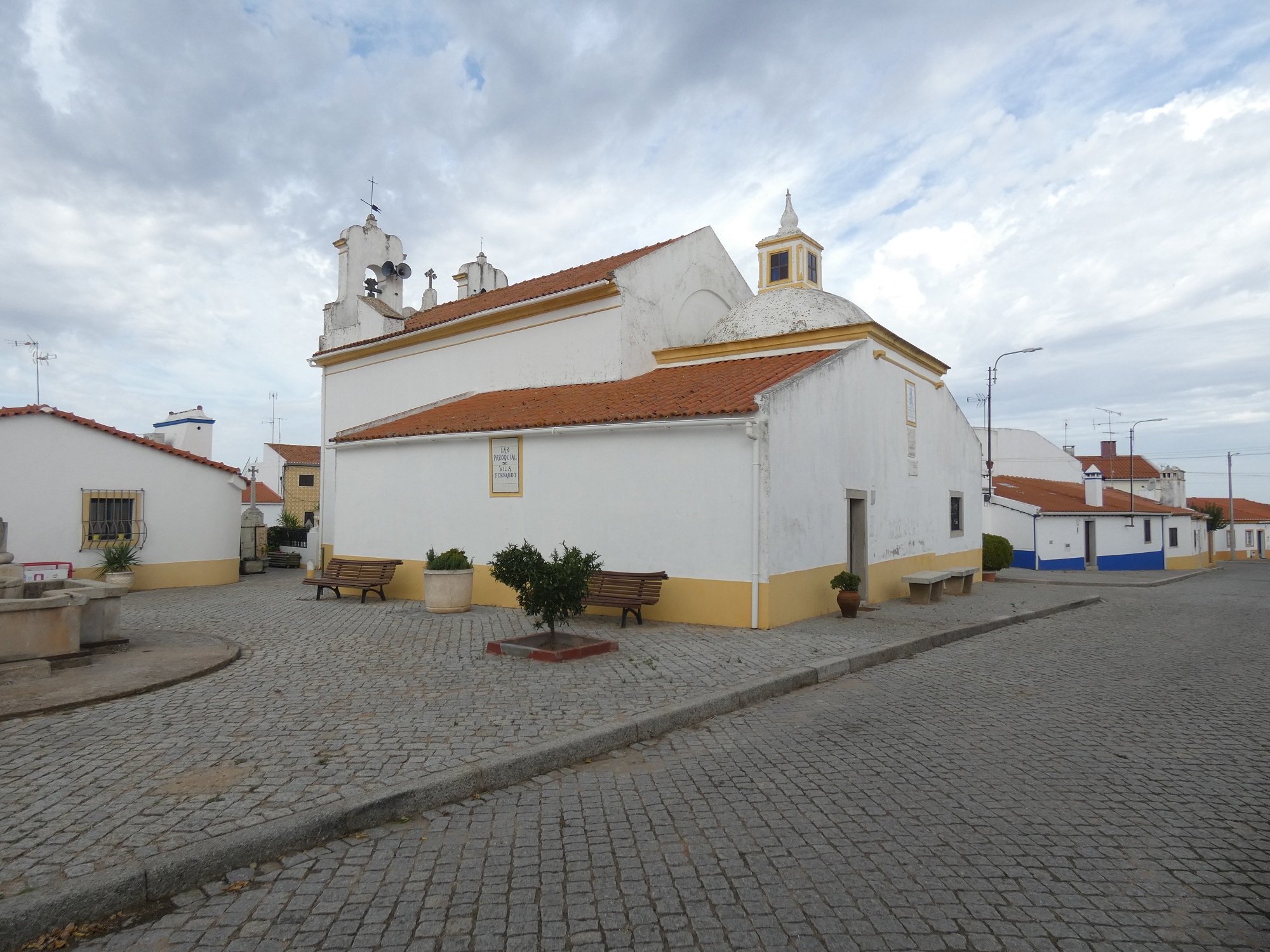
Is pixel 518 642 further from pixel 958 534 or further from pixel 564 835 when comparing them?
pixel 958 534

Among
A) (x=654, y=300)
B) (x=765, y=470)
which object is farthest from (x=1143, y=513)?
(x=765, y=470)

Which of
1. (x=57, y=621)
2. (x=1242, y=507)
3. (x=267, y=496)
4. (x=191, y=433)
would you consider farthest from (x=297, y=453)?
(x=1242, y=507)

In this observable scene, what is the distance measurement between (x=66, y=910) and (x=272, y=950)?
1.03m

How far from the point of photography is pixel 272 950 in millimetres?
3146

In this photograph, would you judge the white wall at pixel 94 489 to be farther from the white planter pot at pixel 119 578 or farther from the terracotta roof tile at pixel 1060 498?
the terracotta roof tile at pixel 1060 498

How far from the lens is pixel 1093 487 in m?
36.6

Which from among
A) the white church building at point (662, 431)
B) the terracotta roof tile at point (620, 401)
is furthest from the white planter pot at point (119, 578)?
the terracotta roof tile at point (620, 401)

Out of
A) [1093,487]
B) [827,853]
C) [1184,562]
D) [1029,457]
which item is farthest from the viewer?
[1029,457]

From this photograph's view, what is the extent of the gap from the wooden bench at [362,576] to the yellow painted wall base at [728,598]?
0.68 m

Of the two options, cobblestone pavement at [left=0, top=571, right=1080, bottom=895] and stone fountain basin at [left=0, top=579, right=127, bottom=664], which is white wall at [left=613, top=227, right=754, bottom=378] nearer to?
cobblestone pavement at [left=0, top=571, right=1080, bottom=895]

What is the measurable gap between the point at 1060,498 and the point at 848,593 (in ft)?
99.6

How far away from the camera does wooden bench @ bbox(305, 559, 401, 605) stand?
14.4 metres

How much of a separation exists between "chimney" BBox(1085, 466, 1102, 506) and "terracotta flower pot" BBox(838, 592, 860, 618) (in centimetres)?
3003

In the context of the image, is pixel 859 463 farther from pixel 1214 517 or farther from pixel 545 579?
pixel 1214 517
